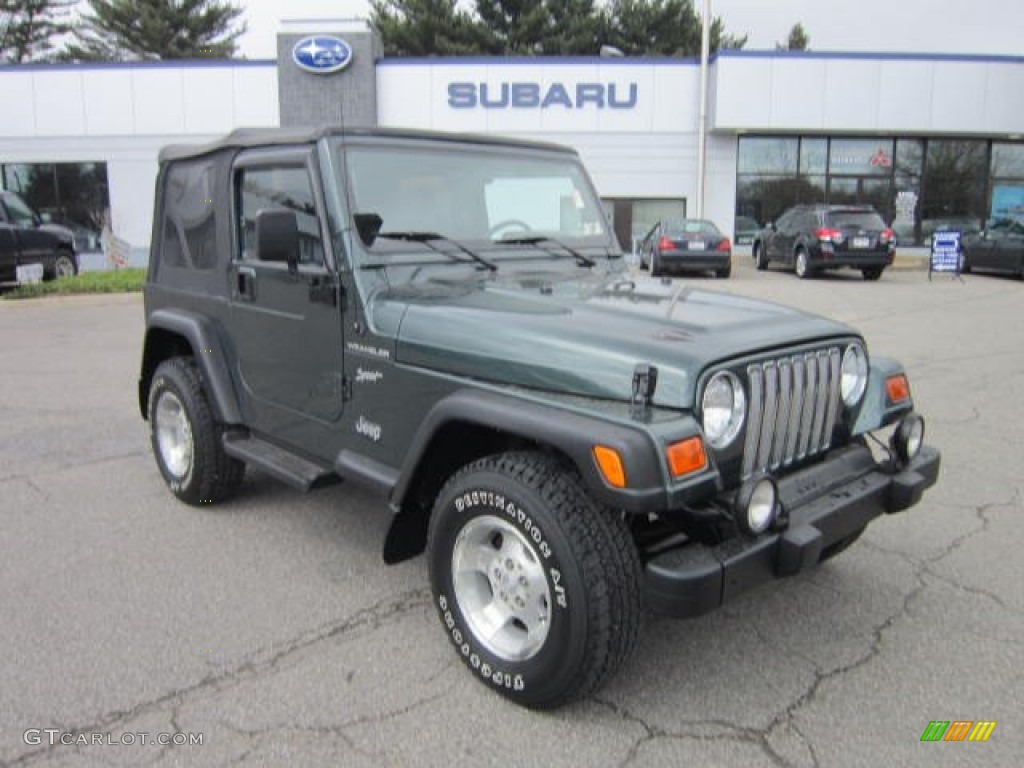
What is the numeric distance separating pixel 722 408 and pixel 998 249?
62.5 feet

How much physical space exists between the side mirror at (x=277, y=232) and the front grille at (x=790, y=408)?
181 cm

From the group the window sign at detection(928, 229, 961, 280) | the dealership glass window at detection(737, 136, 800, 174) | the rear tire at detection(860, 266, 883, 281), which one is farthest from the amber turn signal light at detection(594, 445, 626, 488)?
the dealership glass window at detection(737, 136, 800, 174)

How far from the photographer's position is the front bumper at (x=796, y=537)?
2.45 meters

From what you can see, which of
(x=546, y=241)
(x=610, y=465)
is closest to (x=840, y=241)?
(x=546, y=241)

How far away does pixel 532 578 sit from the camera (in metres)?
2.75

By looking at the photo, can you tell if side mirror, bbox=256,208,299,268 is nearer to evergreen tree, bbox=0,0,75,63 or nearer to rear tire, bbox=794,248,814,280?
rear tire, bbox=794,248,814,280

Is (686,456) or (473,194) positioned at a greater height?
(473,194)

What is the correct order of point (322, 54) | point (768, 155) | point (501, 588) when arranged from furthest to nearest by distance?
point (768, 155) < point (322, 54) < point (501, 588)

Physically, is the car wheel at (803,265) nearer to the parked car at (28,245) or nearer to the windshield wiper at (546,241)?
the parked car at (28,245)

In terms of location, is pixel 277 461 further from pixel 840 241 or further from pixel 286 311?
pixel 840 241

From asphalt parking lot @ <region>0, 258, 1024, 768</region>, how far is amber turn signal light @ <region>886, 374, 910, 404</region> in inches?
33.7

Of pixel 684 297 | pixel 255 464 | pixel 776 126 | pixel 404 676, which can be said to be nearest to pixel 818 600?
pixel 684 297

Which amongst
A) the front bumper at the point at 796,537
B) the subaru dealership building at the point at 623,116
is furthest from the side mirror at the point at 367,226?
the subaru dealership building at the point at 623,116

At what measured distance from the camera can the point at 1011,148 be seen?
25.1 m
